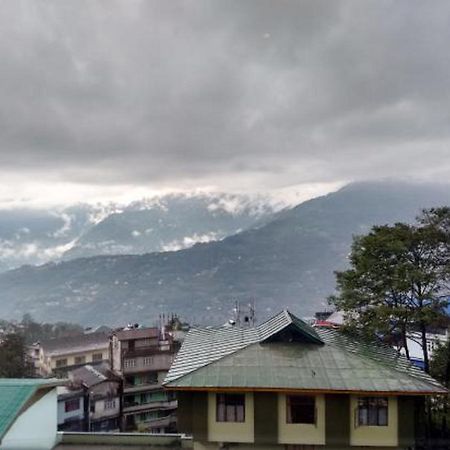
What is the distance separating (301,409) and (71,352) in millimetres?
78780

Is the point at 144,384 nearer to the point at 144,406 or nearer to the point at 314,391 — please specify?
the point at 144,406

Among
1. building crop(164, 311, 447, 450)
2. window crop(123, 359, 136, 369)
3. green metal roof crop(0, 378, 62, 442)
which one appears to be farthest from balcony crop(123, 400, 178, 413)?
green metal roof crop(0, 378, 62, 442)

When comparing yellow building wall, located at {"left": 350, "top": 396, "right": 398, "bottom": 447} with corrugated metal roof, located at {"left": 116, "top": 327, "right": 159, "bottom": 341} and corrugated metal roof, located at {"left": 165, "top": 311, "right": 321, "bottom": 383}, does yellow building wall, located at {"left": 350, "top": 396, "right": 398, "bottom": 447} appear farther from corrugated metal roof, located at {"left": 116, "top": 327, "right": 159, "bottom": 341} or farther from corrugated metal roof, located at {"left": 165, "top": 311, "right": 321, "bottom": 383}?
corrugated metal roof, located at {"left": 116, "top": 327, "right": 159, "bottom": 341}

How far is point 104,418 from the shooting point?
66.1 meters

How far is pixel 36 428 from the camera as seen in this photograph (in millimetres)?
20391

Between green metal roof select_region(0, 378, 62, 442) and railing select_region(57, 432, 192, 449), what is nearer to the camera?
green metal roof select_region(0, 378, 62, 442)

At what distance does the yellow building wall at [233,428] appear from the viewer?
79.0 feet

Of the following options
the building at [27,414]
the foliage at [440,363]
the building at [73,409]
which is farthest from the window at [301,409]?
the building at [73,409]

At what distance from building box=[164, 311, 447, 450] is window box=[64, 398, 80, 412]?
141ft

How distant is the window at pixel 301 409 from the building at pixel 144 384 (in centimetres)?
4588

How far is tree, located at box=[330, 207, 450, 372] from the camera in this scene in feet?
102

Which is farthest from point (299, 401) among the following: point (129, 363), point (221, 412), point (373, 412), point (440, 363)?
point (129, 363)

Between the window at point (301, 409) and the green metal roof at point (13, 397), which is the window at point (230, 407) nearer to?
the window at point (301, 409)

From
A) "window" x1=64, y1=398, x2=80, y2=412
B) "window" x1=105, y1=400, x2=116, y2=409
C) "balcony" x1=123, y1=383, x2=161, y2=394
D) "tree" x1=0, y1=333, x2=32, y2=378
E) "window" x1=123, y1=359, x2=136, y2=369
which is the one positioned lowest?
"window" x1=105, y1=400, x2=116, y2=409
